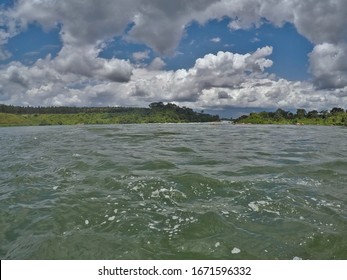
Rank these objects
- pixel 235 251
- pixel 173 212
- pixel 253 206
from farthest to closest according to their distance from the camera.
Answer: pixel 253 206
pixel 173 212
pixel 235 251

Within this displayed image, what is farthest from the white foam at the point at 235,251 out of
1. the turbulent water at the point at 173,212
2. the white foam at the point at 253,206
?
the white foam at the point at 253,206

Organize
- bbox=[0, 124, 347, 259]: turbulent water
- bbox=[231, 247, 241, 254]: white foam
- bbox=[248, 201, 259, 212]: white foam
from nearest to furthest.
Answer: bbox=[231, 247, 241, 254]: white foam < bbox=[0, 124, 347, 259]: turbulent water < bbox=[248, 201, 259, 212]: white foam

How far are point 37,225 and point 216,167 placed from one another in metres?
11.8

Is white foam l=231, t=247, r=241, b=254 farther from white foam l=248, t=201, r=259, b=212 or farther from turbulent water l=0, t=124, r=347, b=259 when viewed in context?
white foam l=248, t=201, r=259, b=212

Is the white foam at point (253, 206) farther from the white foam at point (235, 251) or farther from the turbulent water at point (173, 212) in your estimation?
the white foam at point (235, 251)

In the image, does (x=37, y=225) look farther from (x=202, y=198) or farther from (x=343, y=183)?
(x=343, y=183)

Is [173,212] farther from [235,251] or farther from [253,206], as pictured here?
[235,251]

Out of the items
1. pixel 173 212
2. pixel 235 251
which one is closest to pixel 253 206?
pixel 173 212

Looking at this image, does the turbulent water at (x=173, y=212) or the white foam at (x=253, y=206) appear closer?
the turbulent water at (x=173, y=212)

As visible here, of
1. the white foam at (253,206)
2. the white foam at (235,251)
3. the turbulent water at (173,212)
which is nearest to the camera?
the white foam at (235,251)

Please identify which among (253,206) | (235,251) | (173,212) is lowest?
(235,251)

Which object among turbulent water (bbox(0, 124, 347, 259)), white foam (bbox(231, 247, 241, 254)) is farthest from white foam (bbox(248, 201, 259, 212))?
white foam (bbox(231, 247, 241, 254))

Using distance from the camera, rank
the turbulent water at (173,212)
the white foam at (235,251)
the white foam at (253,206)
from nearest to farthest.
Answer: the white foam at (235,251), the turbulent water at (173,212), the white foam at (253,206)
